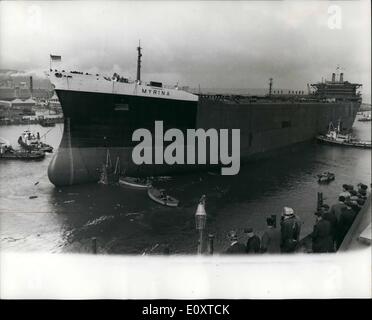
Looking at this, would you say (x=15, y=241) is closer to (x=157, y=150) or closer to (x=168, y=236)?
(x=168, y=236)

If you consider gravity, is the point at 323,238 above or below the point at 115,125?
below

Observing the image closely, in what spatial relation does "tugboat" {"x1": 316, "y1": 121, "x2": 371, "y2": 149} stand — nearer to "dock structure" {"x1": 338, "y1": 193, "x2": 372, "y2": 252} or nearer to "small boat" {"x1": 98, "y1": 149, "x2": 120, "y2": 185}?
"small boat" {"x1": 98, "y1": 149, "x2": 120, "y2": 185}

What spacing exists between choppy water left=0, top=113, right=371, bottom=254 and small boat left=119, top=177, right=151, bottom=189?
17cm

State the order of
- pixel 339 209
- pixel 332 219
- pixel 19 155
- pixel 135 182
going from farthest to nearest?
pixel 19 155
pixel 135 182
pixel 339 209
pixel 332 219

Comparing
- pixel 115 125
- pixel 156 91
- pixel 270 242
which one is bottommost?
pixel 270 242

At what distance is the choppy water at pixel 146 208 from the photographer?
7090 mm

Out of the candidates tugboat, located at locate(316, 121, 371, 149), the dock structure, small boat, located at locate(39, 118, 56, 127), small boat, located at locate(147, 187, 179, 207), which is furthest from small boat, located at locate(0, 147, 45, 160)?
the dock structure

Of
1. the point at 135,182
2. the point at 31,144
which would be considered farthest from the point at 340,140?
the point at 31,144

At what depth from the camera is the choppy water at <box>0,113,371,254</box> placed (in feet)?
23.3

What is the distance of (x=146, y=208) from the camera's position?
8695mm

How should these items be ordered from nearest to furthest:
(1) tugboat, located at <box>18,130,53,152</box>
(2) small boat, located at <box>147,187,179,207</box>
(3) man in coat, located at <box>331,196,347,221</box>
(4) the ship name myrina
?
1. (3) man in coat, located at <box>331,196,347,221</box>
2. (2) small boat, located at <box>147,187,179,207</box>
3. (4) the ship name myrina
4. (1) tugboat, located at <box>18,130,53,152</box>

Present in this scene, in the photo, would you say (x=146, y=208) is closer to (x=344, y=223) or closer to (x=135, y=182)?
(x=135, y=182)

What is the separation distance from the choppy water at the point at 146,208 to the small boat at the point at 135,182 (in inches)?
6.7

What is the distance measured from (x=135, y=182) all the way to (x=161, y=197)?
37.4 inches
